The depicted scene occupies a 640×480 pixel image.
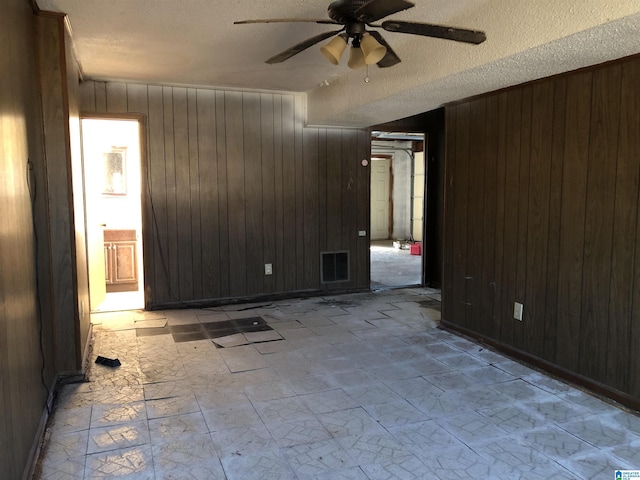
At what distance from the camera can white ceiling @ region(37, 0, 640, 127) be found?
2357 mm

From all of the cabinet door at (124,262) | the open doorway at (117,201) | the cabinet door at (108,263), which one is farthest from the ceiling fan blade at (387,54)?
the cabinet door at (108,263)

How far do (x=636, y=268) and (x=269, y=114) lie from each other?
3.86 metres

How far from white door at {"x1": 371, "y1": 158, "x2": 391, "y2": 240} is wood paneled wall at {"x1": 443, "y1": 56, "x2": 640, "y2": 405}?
295 inches

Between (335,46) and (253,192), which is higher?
(335,46)

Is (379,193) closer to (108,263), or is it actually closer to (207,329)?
(108,263)

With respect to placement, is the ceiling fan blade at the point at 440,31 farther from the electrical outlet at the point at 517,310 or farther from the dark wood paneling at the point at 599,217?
the electrical outlet at the point at 517,310

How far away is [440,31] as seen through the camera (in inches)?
88.3

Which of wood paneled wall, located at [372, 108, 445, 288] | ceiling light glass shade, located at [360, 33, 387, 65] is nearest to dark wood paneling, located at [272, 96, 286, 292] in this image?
wood paneled wall, located at [372, 108, 445, 288]

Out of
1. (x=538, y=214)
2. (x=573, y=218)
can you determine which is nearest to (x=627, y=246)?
(x=573, y=218)

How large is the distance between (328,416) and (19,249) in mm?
1768

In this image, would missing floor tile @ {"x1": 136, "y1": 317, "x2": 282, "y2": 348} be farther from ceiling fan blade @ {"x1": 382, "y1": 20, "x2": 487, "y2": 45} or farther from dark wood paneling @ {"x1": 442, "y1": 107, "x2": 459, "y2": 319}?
ceiling fan blade @ {"x1": 382, "y1": 20, "x2": 487, "y2": 45}

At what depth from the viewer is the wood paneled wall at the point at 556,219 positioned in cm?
267

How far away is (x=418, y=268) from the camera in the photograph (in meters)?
7.52

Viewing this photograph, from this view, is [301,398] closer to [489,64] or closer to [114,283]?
[489,64]
